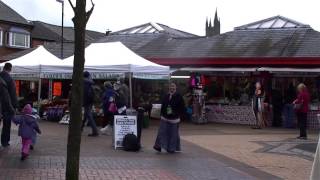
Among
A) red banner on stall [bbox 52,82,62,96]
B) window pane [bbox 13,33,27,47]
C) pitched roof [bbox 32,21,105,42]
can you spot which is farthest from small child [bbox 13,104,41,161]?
pitched roof [bbox 32,21,105,42]

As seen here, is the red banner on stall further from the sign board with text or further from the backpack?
the backpack

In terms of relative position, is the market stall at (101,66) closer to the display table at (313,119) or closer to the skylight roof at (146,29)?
the display table at (313,119)

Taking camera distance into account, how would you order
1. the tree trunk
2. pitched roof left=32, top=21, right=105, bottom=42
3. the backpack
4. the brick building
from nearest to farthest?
the tree trunk, the backpack, the brick building, pitched roof left=32, top=21, right=105, bottom=42

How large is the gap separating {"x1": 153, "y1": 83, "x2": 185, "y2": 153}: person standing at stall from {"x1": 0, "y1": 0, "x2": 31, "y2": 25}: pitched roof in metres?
47.1

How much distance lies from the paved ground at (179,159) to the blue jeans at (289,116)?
172 inches

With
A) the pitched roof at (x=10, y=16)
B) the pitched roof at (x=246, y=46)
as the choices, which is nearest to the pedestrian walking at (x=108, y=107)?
Result: the pitched roof at (x=246, y=46)

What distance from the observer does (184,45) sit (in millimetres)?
28047

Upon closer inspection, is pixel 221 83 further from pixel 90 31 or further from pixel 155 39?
pixel 90 31

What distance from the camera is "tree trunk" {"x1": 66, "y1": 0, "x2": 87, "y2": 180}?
22.7 feet

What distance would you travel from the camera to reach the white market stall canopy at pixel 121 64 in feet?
66.3

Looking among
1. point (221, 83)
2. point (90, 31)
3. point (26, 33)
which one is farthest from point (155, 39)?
point (90, 31)

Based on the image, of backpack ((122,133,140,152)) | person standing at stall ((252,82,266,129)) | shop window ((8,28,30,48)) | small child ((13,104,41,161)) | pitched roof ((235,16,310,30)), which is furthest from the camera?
shop window ((8,28,30,48))

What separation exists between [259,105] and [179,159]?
9.97 m

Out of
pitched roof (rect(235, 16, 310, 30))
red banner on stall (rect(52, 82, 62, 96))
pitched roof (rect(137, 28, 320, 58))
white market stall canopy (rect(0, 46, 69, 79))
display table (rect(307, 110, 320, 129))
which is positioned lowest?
display table (rect(307, 110, 320, 129))
